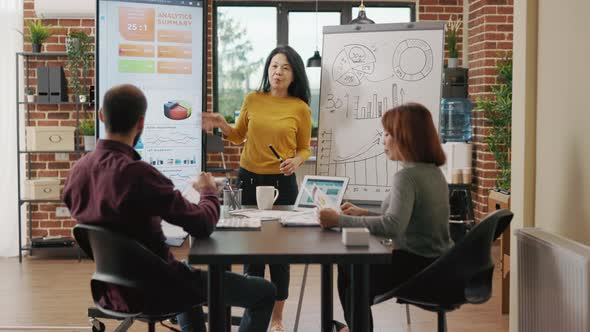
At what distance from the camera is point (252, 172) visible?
12.5 feet

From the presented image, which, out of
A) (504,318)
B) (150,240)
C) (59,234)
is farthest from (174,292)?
(59,234)

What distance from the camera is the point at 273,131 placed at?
3.76 metres

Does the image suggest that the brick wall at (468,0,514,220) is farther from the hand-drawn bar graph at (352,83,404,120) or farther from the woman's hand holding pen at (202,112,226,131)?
the woman's hand holding pen at (202,112,226,131)

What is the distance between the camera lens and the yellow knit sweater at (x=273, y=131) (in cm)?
377

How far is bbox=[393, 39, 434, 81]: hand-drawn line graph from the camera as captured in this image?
3869 mm

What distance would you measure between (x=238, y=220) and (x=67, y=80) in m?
4.33

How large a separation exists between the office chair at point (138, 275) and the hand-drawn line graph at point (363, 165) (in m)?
1.59

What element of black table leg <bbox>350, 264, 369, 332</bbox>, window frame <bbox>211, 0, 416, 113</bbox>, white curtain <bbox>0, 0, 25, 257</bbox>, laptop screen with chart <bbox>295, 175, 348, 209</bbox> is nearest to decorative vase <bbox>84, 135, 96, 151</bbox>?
white curtain <bbox>0, 0, 25, 257</bbox>

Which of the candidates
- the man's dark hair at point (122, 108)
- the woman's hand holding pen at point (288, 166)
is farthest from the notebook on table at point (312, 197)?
the man's dark hair at point (122, 108)

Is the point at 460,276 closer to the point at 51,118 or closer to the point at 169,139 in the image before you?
the point at 169,139

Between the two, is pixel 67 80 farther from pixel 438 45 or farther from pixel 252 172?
pixel 438 45

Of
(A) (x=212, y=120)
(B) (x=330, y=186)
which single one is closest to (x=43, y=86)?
(A) (x=212, y=120)

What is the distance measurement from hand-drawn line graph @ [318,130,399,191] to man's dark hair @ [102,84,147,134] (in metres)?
1.70

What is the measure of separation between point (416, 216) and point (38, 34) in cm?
474
